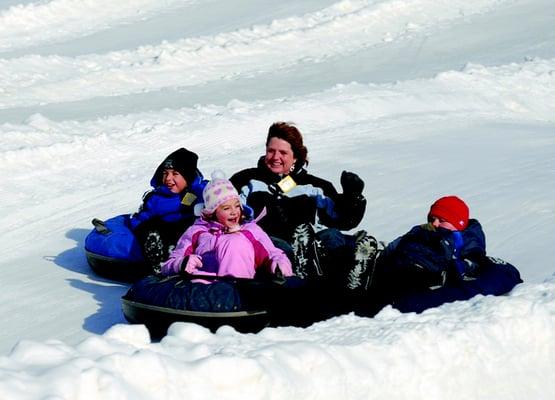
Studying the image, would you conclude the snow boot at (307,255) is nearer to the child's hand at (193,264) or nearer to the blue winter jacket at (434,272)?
the blue winter jacket at (434,272)

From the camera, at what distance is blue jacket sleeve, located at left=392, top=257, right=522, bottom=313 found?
590 centimetres

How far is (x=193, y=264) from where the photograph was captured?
606 cm

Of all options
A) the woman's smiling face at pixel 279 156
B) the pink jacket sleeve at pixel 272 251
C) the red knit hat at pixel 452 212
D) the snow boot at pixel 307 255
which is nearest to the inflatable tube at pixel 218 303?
the pink jacket sleeve at pixel 272 251


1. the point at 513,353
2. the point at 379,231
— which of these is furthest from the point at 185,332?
the point at 379,231

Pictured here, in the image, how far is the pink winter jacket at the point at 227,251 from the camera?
606cm

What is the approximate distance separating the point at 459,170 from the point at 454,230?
10.1 ft

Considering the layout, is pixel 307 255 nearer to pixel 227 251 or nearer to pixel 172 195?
pixel 227 251

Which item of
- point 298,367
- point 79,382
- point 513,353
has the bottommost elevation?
point 513,353

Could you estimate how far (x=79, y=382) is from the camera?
3.85 meters

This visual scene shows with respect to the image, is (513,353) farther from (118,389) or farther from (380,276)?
(118,389)

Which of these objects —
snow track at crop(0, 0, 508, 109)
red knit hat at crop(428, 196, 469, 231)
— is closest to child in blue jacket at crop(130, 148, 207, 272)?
red knit hat at crop(428, 196, 469, 231)

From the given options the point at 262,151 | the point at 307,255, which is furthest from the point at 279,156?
the point at 262,151

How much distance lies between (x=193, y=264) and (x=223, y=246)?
0.60 feet

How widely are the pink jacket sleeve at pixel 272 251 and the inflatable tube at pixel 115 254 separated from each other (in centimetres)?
108
